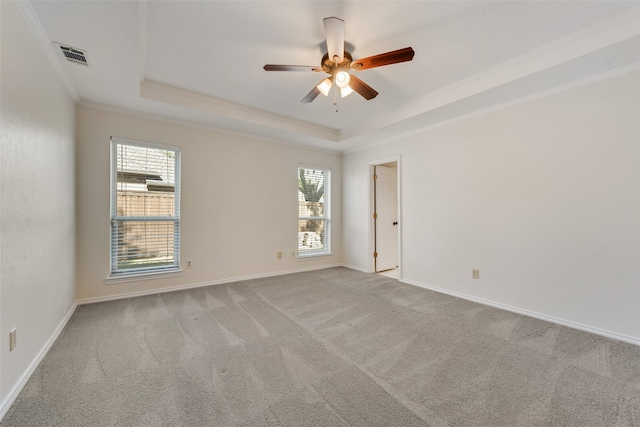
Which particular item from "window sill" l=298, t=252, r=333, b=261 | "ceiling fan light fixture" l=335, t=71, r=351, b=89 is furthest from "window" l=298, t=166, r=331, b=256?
"ceiling fan light fixture" l=335, t=71, r=351, b=89

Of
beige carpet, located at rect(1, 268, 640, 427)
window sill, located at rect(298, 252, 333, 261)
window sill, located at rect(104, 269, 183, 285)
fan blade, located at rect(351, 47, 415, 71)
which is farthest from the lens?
window sill, located at rect(298, 252, 333, 261)

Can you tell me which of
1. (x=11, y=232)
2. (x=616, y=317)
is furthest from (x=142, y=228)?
(x=616, y=317)

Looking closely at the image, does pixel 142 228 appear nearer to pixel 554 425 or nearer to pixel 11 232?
pixel 11 232

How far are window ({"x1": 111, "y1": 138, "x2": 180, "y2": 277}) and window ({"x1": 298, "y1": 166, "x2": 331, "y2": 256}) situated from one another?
85.3 inches

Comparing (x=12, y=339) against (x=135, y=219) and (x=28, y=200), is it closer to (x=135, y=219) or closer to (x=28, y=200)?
Result: (x=28, y=200)

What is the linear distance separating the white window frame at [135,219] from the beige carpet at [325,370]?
1.57 feet

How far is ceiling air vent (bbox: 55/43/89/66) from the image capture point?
6.89 feet

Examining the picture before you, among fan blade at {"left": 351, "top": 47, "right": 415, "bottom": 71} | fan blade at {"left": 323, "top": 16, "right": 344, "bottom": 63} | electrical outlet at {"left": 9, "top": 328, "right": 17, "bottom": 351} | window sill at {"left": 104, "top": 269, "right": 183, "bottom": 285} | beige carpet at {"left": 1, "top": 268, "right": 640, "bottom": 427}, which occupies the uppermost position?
fan blade at {"left": 323, "top": 16, "right": 344, "bottom": 63}

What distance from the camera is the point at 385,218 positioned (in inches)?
203

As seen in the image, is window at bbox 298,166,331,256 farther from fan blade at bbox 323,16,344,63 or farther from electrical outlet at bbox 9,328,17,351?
electrical outlet at bbox 9,328,17,351

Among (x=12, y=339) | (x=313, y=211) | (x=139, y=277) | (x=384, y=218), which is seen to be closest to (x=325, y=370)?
(x=12, y=339)

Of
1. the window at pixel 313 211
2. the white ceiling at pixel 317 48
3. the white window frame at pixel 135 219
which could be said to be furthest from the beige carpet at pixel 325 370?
the white ceiling at pixel 317 48

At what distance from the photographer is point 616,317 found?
2.33 meters

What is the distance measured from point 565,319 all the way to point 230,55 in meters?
4.30
